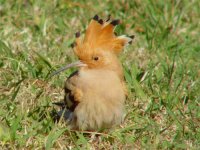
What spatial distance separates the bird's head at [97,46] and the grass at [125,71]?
20.0 inches

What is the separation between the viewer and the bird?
518 centimetres

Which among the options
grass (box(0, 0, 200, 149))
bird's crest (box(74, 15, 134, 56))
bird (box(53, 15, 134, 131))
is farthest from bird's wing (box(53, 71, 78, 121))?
bird's crest (box(74, 15, 134, 56))

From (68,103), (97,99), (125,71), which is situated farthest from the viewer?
(125,71)

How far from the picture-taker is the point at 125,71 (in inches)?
247

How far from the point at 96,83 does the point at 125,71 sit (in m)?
1.12

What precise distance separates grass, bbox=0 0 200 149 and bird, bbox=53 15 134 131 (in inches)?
5.5

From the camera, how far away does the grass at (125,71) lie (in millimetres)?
→ 5211

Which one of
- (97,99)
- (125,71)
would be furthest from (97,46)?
(125,71)

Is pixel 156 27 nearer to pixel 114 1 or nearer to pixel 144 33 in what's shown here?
pixel 144 33

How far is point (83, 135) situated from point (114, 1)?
2.98 meters

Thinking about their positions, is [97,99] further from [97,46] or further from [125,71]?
[125,71]

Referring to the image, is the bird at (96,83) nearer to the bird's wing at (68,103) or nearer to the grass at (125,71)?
the bird's wing at (68,103)

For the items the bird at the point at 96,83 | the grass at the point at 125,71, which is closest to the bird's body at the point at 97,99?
the bird at the point at 96,83

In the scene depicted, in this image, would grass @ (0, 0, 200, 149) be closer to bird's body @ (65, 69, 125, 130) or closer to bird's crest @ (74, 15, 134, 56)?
bird's body @ (65, 69, 125, 130)
